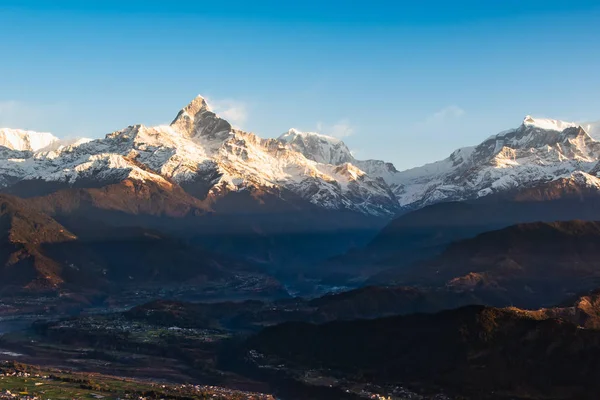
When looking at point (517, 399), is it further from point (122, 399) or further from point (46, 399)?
point (46, 399)

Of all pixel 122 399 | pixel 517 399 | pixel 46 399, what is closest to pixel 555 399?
pixel 517 399

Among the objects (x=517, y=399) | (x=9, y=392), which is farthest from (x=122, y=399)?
(x=517, y=399)

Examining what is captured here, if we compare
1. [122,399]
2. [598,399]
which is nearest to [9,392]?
[122,399]

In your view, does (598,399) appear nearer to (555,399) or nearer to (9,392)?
(555,399)

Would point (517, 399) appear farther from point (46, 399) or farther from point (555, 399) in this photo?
point (46, 399)

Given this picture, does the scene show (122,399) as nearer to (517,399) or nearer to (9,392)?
(9,392)
